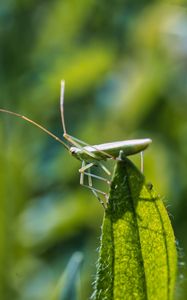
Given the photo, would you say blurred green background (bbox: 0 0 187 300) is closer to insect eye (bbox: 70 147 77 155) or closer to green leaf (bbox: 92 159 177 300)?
insect eye (bbox: 70 147 77 155)

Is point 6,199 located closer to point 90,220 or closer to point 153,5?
point 90,220

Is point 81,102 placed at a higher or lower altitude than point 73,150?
higher

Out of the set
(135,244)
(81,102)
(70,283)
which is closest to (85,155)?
(70,283)

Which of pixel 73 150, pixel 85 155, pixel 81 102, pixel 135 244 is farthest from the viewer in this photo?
pixel 81 102

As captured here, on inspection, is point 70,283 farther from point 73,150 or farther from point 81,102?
point 81,102

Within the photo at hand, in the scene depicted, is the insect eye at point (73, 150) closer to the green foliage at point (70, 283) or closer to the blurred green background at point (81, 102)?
the green foliage at point (70, 283)

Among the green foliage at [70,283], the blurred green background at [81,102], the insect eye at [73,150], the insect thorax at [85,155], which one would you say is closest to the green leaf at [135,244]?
the green foliage at [70,283]

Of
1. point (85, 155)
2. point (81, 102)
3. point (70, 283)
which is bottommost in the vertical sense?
point (70, 283)
